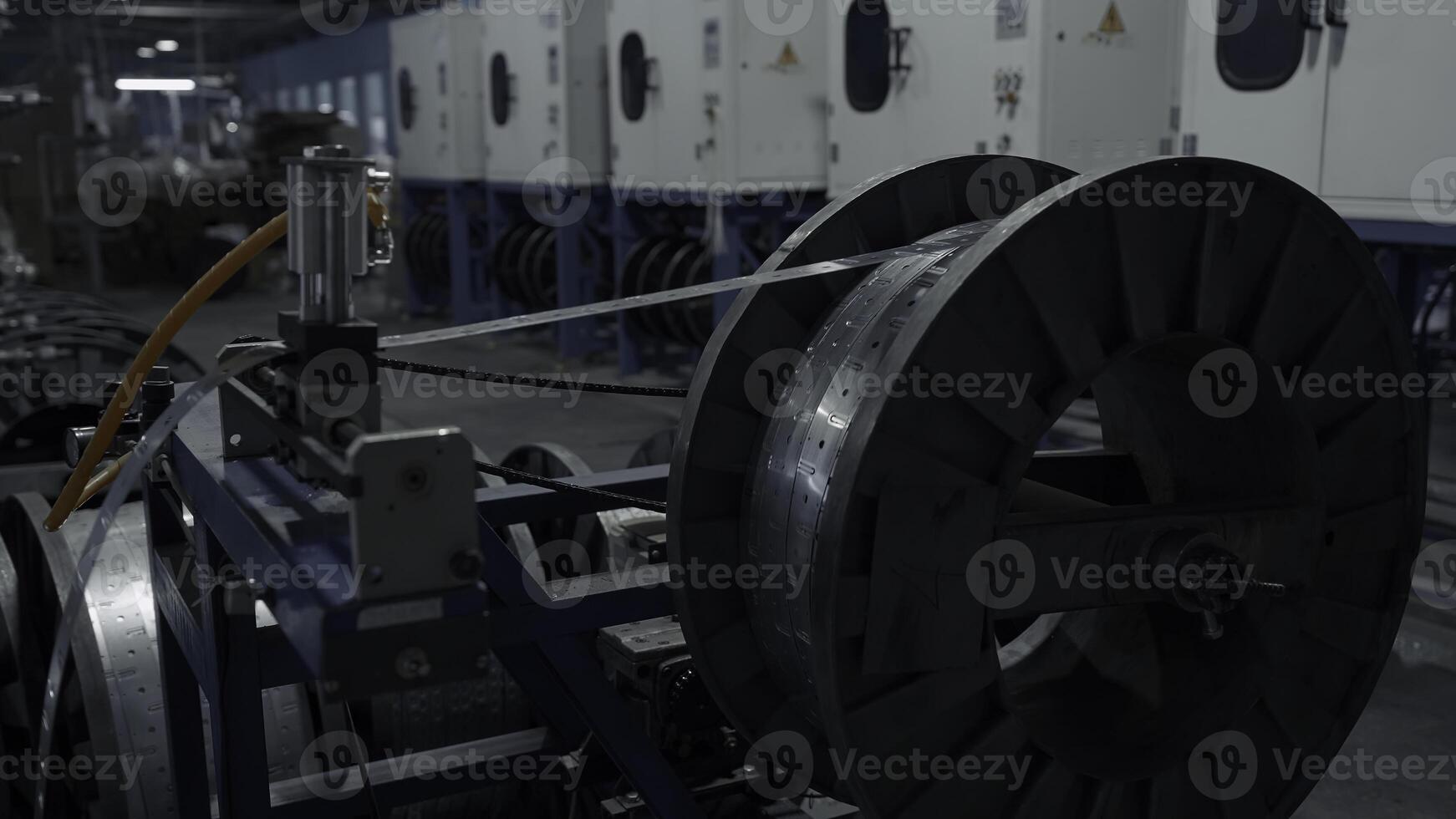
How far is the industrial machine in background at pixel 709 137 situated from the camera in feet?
20.7

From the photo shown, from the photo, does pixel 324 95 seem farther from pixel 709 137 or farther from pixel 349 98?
pixel 709 137

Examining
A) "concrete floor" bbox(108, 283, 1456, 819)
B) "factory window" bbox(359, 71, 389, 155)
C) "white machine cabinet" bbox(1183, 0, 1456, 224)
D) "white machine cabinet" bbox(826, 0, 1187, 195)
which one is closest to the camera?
"concrete floor" bbox(108, 283, 1456, 819)

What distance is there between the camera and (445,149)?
9758 millimetres

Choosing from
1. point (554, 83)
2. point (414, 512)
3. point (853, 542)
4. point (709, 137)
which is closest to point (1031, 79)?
point (709, 137)

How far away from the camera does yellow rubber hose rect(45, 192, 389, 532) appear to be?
1647 millimetres

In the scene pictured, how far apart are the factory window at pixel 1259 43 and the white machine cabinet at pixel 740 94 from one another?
267cm

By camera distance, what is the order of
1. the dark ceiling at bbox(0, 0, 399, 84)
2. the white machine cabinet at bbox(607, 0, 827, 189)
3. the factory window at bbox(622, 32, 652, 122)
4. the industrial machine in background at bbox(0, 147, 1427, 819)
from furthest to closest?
1. the dark ceiling at bbox(0, 0, 399, 84)
2. the factory window at bbox(622, 32, 652, 122)
3. the white machine cabinet at bbox(607, 0, 827, 189)
4. the industrial machine in background at bbox(0, 147, 1427, 819)

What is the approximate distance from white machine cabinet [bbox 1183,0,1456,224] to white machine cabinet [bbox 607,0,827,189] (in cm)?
251

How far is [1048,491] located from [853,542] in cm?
60

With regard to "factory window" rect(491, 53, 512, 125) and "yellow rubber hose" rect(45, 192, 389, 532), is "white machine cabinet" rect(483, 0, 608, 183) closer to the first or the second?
"factory window" rect(491, 53, 512, 125)

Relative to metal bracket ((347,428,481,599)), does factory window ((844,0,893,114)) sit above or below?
above

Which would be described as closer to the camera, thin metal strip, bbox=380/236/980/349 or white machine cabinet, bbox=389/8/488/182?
thin metal strip, bbox=380/236/980/349

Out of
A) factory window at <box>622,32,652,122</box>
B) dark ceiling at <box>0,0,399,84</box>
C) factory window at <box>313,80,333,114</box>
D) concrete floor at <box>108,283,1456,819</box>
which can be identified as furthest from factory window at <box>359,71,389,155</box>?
factory window at <box>622,32,652,122</box>

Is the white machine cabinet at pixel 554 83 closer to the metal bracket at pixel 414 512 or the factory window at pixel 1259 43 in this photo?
the factory window at pixel 1259 43
